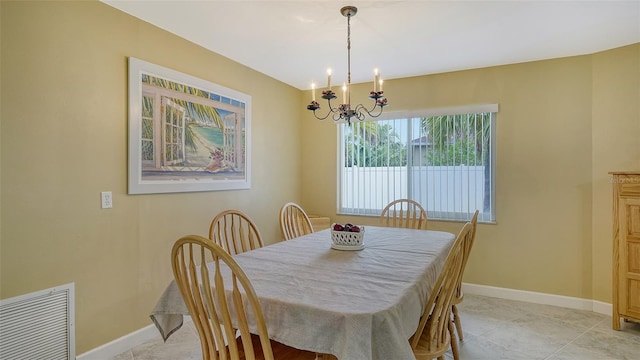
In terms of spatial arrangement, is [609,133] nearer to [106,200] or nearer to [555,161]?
[555,161]

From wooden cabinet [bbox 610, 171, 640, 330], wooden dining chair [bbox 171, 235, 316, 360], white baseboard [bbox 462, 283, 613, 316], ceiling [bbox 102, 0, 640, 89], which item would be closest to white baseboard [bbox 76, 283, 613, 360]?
white baseboard [bbox 462, 283, 613, 316]

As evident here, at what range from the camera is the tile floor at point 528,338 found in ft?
7.41

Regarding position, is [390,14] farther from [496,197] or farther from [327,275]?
[496,197]

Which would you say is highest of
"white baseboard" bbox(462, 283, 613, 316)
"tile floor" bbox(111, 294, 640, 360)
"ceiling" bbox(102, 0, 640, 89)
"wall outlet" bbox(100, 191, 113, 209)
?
"ceiling" bbox(102, 0, 640, 89)

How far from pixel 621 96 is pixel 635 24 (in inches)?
25.9

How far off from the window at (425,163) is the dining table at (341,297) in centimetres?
168

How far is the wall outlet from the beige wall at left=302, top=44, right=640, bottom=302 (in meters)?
3.06

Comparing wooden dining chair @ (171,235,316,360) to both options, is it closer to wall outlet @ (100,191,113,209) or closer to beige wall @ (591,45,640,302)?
wall outlet @ (100,191,113,209)

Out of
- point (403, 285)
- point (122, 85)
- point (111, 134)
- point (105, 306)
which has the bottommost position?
point (105, 306)

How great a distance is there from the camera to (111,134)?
87.7 inches

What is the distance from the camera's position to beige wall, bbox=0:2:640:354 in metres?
1.85

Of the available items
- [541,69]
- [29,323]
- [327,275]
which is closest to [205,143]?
[29,323]

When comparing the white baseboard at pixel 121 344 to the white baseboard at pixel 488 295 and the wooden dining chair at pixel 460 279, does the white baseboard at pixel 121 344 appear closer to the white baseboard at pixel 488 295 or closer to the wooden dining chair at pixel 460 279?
the white baseboard at pixel 488 295

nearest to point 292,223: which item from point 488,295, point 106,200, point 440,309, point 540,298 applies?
point 106,200
